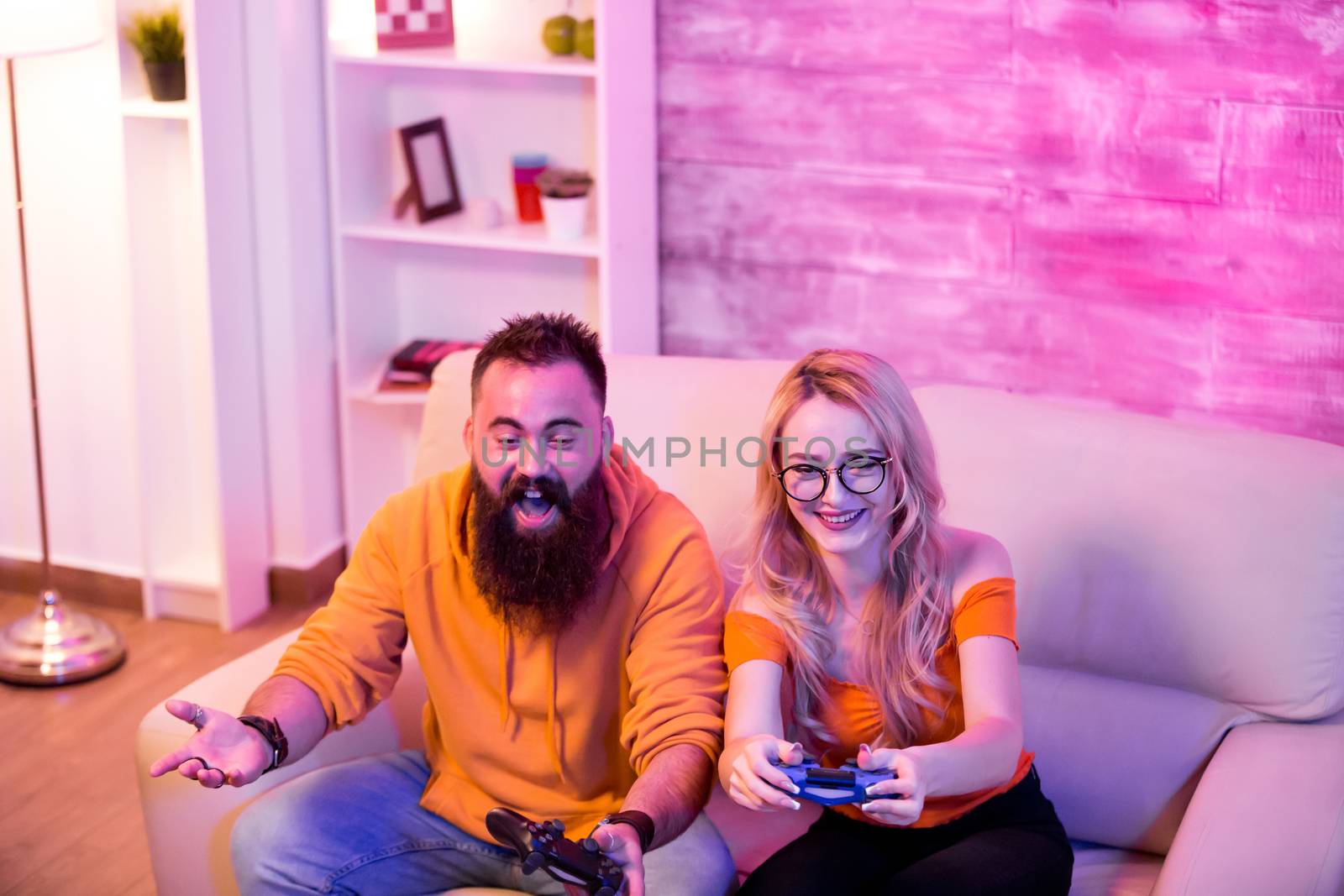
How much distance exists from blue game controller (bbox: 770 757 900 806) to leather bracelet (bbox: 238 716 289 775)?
2.08 feet

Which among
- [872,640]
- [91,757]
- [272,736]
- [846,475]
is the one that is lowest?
[91,757]

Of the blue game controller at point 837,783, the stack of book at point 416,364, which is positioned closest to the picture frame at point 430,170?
the stack of book at point 416,364

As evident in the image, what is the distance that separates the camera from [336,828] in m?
1.91

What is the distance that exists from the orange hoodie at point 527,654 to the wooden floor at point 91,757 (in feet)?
2.92

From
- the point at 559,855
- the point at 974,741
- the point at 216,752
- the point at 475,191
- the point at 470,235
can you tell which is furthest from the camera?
the point at 475,191

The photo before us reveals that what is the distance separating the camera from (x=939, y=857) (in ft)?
5.82

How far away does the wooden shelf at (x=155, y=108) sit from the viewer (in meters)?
3.23

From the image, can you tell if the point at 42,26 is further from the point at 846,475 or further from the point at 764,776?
the point at 764,776

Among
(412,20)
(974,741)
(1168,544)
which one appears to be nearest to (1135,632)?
(1168,544)

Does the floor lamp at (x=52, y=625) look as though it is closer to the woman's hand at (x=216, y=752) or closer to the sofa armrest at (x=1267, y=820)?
the woman's hand at (x=216, y=752)

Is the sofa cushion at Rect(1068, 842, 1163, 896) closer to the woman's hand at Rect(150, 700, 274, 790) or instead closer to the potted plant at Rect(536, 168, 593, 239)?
the woman's hand at Rect(150, 700, 274, 790)

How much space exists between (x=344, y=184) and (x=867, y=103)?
46.3 inches

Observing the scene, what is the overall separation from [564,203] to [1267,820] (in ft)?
6.49

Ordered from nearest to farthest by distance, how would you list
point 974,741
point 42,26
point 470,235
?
point 974,741
point 42,26
point 470,235
